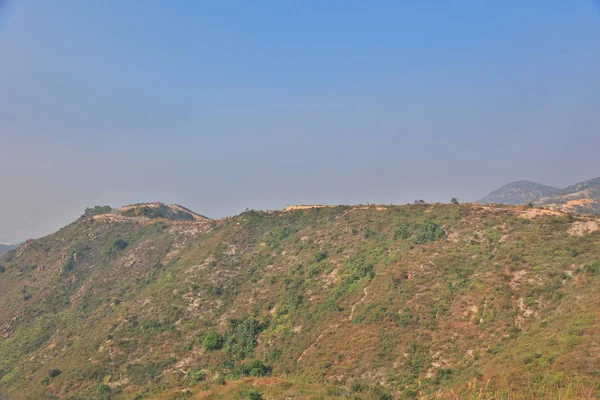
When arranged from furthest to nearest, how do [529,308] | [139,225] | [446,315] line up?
[139,225]
[446,315]
[529,308]

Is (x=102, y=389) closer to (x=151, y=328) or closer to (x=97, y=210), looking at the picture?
(x=151, y=328)

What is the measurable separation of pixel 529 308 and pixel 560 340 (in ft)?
23.2

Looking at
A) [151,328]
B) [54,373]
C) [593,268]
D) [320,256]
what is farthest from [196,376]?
[593,268]

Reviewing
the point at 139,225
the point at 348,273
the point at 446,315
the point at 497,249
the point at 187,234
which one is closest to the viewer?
the point at 446,315

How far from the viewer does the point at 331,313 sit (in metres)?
42.9

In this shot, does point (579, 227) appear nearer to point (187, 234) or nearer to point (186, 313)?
point (186, 313)

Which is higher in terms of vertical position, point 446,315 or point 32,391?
point 446,315

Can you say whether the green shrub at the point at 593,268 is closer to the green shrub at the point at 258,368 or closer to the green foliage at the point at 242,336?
the green shrub at the point at 258,368

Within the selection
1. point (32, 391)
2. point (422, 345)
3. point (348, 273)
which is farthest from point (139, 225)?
point (422, 345)

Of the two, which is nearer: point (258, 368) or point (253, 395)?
point (253, 395)

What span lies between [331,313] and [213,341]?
15525 millimetres

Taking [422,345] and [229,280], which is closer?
[422,345]

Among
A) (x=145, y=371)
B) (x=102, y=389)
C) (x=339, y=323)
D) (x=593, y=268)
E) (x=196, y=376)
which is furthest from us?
(x=145, y=371)

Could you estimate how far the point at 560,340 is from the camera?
84.2ft
